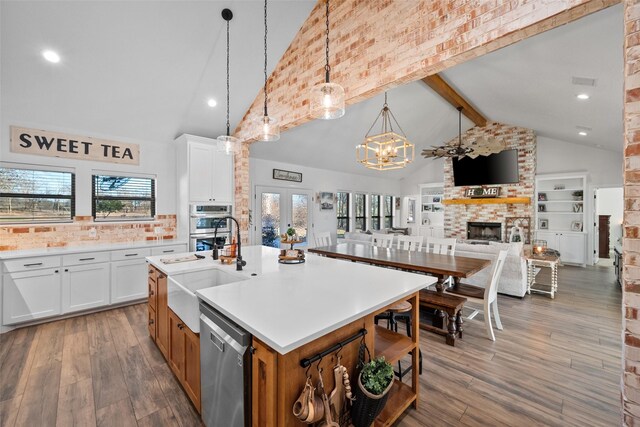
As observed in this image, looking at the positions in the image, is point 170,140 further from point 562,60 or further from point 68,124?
point 562,60

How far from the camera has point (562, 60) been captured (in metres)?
3.01

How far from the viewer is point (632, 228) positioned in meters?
1.37

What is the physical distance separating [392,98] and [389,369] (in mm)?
Answer: 5232

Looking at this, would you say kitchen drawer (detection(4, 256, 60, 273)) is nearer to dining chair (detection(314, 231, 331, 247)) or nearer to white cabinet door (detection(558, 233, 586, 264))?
dining chair (detection(314, 231, 331, 247))

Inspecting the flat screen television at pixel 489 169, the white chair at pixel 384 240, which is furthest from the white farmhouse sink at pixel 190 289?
the flat screen television at pixel 489 169

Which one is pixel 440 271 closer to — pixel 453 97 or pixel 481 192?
pixel 453 97

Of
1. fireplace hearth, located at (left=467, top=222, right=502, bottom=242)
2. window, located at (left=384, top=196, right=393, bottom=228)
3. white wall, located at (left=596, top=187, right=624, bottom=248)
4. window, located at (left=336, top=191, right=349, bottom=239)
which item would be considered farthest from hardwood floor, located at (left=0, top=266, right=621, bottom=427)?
window, located at (left=384, top=196, right=393, bottom=228)

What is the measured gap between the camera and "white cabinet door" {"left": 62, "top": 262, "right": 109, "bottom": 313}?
3.41 m

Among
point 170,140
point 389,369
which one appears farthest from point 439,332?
point 170,140

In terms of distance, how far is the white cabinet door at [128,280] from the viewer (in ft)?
12.2

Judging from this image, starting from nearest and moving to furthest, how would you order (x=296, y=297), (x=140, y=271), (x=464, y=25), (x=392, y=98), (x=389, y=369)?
(x=389, y=369) → (x=296, y=297) → (x=464, y=25) → (x=140, y=271) → (x=392, y=98)

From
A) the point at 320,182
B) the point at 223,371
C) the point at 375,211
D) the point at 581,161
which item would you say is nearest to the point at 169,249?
the point at 223,371

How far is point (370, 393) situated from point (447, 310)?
1853 mm

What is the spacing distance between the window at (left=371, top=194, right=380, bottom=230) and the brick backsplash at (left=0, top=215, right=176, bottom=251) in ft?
21.1
